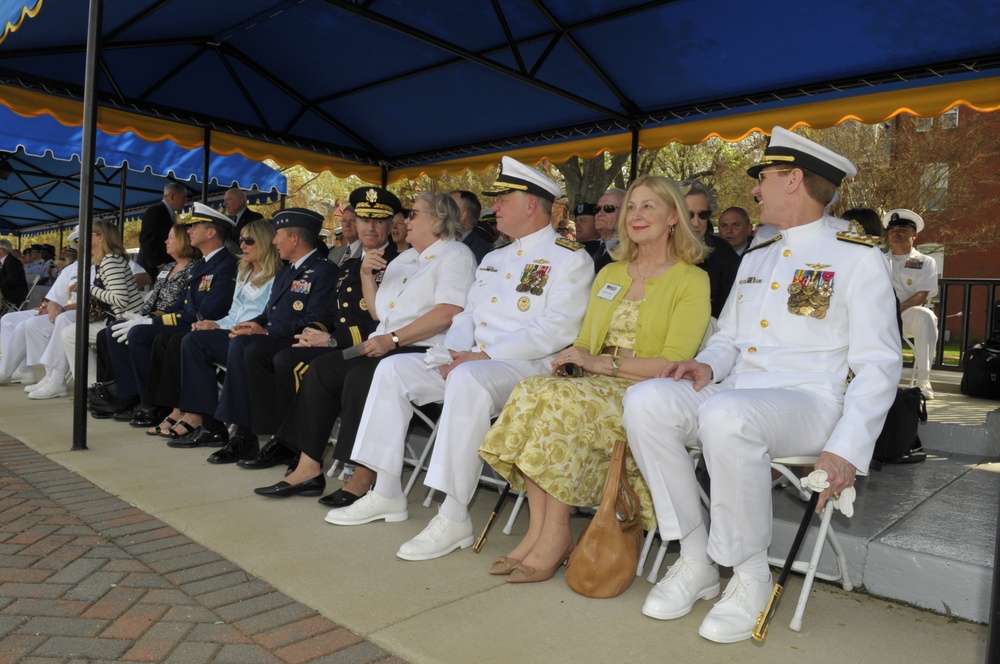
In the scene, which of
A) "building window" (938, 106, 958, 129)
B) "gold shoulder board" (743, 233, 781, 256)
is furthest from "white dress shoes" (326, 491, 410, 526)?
"building window" (938, 106, 958, 129)

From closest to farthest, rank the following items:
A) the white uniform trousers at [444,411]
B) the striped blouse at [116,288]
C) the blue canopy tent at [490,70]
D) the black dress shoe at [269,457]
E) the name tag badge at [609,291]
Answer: the white uniform trousers at [444,411]
the name tag badge at [609,291]
the black dress shoe at [269,457]
the blue canopy tent at [490,70]
the striped blouse at [116,288]

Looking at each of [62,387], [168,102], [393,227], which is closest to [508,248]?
[393,227]

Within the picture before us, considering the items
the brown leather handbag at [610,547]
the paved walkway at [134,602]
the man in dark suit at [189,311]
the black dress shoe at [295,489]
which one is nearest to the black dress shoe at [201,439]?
the man in dark suit at [189,311]

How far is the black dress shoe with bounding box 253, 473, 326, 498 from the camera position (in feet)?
13.6

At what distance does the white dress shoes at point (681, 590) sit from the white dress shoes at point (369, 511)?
139cm

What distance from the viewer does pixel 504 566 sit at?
3109mm

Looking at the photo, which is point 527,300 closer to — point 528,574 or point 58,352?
point 528,574

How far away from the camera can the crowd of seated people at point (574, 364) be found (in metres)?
2.70

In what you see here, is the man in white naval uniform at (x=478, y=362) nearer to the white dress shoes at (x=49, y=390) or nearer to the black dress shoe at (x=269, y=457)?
the black dress shoe at (x=269, y=457)

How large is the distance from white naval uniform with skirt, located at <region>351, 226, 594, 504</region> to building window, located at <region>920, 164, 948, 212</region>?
39.4ft

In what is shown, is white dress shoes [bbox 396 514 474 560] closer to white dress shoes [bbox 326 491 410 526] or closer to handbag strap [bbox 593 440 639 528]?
white dress shoes [bbox 326 491 410 526]

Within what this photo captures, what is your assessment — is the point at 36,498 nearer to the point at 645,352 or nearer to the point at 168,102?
the point at 645,352

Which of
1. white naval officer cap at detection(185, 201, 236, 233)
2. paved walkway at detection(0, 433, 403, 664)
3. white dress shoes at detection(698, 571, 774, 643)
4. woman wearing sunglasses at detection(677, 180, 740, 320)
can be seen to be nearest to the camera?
paved walkway at detection(0, 433, 403, 664)

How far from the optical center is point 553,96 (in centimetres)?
677
